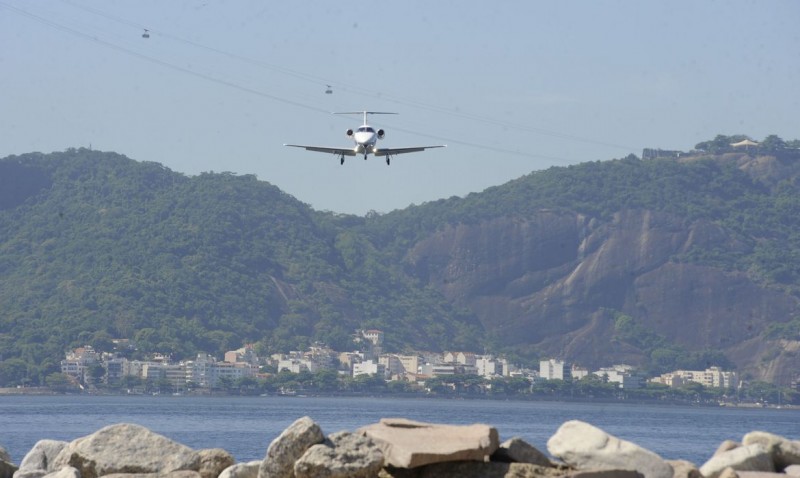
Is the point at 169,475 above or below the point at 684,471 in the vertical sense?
below

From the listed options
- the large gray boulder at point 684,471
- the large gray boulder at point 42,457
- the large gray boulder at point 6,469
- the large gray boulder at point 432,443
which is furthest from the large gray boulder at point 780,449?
the large gray boulder at point 6,469

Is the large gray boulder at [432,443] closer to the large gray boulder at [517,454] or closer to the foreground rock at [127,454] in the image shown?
the large gray boulder at [517,454]

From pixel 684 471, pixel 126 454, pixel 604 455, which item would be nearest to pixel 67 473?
pixel 126 454

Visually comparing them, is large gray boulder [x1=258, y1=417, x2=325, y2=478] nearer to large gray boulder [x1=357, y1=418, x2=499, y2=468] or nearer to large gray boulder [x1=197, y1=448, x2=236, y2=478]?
large gray boulder [x1=357, y1=418, x2=499, y2=468]

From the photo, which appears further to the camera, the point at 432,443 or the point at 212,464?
the point at 212,464

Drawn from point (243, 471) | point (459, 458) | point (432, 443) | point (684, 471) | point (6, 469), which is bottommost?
point (6, 469)

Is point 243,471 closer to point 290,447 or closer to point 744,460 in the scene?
point 290,447

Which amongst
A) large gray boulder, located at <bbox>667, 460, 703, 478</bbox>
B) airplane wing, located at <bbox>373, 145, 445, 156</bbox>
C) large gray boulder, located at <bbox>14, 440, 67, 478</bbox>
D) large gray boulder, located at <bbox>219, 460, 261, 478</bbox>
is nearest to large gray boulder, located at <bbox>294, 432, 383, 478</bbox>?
large gray boulder, located at <bbox>219, 460, 261, 478</bbox>

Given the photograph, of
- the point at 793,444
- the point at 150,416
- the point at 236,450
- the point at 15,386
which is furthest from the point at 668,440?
the point at 15,386
